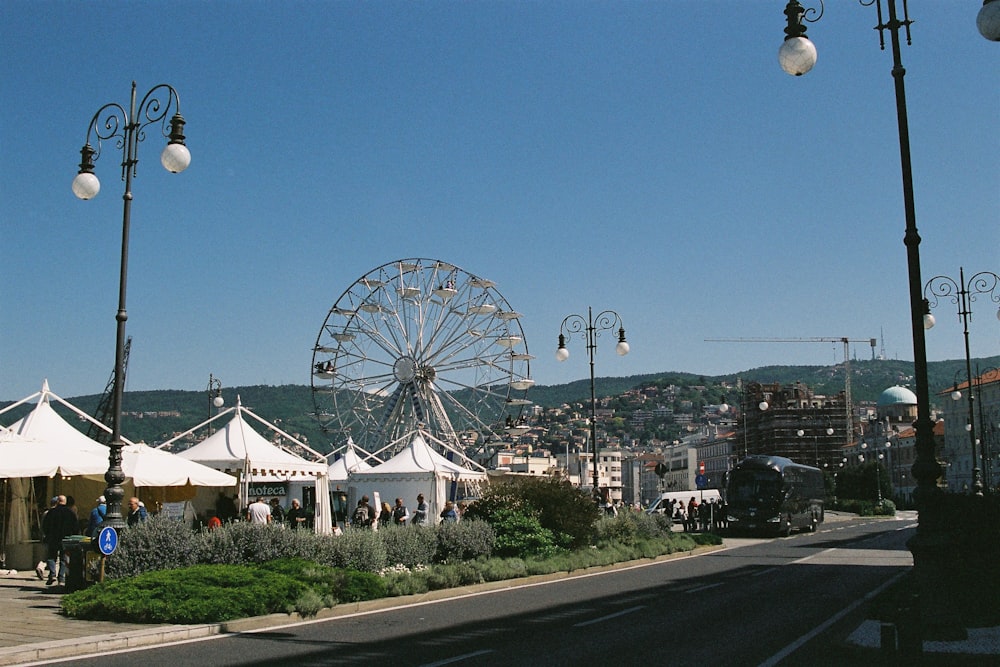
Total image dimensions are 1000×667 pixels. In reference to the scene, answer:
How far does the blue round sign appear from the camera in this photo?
1520cm

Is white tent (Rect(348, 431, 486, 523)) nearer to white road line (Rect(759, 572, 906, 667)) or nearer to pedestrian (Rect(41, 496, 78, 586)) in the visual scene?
pedestrian (Rect(41, 496, 78, 586))

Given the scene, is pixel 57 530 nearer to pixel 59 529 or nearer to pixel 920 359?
pixel 59 529

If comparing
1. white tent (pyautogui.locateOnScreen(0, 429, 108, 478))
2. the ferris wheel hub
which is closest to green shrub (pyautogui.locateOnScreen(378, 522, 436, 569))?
white tent (pyautogui.locateOnScreen(0, 429, 108, 478))

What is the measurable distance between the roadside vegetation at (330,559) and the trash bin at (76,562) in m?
0.49

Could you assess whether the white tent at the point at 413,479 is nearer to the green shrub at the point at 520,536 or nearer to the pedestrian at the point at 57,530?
the green shrub at the point at 520,536

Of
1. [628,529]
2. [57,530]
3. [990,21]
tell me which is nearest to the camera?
[990,21]

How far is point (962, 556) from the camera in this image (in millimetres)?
16234

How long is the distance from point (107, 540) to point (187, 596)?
6.63ft

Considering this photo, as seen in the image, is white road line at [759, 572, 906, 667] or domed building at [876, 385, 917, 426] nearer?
white road line at [759, 572, 906, 667]

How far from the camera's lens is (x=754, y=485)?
46031 mm

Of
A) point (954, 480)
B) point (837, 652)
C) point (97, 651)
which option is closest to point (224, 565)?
point (97, 651)

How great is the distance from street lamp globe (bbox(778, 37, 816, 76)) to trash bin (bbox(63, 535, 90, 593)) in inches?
510

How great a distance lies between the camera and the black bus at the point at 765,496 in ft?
148

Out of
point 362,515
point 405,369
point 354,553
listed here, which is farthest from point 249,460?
point 405,369
